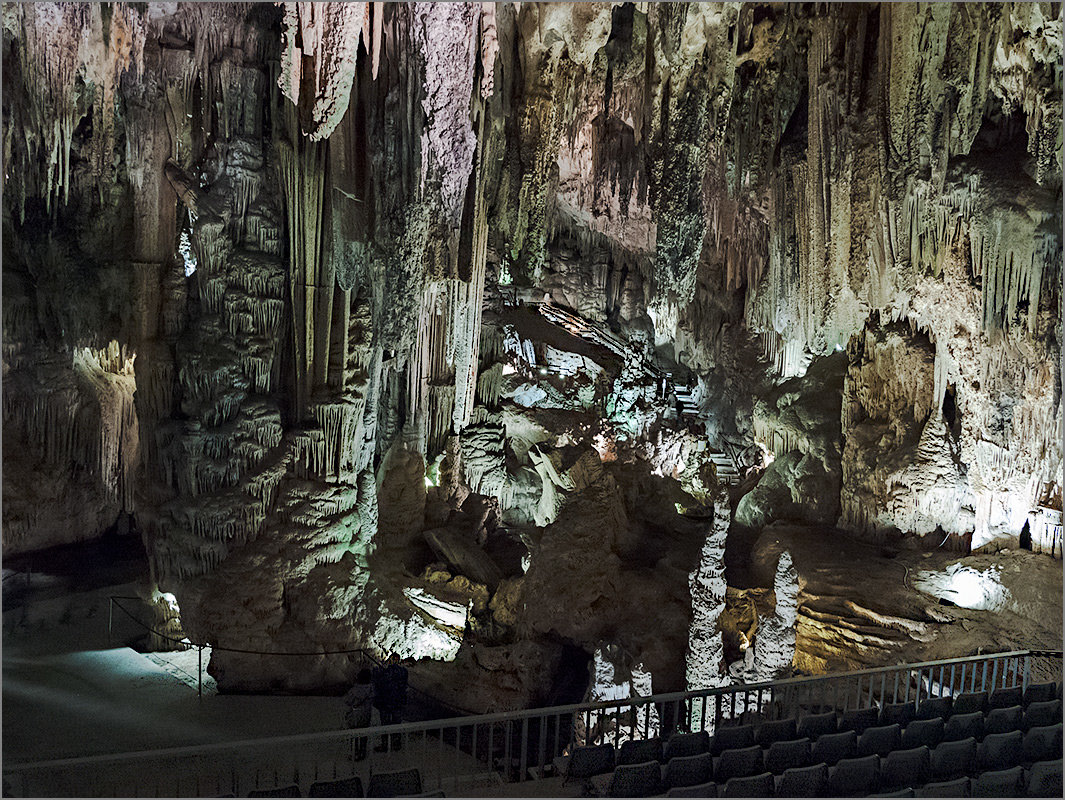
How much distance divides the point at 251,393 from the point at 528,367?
6.71 m

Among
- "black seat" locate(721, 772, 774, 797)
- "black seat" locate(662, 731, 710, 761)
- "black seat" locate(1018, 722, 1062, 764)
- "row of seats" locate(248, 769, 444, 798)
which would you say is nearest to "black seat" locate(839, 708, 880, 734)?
"black seat" locate(1018, 722, 1062, 764)

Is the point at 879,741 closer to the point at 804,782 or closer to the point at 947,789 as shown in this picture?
the point at 947,789

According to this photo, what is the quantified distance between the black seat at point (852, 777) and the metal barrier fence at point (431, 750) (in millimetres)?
755

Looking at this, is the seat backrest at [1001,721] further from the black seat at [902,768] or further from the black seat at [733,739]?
the black seat at [733,739]

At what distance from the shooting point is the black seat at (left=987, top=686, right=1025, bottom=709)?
5000 millimetres

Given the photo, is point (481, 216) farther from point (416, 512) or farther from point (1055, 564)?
point (1055, 564)

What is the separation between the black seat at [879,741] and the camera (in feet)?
14.3

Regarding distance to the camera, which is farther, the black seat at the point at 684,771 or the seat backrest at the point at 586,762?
the seat backrest at the point at 586,762

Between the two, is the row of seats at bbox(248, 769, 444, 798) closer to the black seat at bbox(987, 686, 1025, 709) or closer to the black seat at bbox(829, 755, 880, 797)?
the black seat at bbox(829, 755, 880, 797)

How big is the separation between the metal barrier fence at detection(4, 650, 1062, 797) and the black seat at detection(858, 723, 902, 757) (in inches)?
18.4

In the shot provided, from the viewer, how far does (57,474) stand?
474 inches

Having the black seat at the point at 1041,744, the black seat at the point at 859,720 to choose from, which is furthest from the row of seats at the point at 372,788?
the black seat at the point at 1041,744

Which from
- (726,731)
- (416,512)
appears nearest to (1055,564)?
(726,731)

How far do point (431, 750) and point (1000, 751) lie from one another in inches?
166
